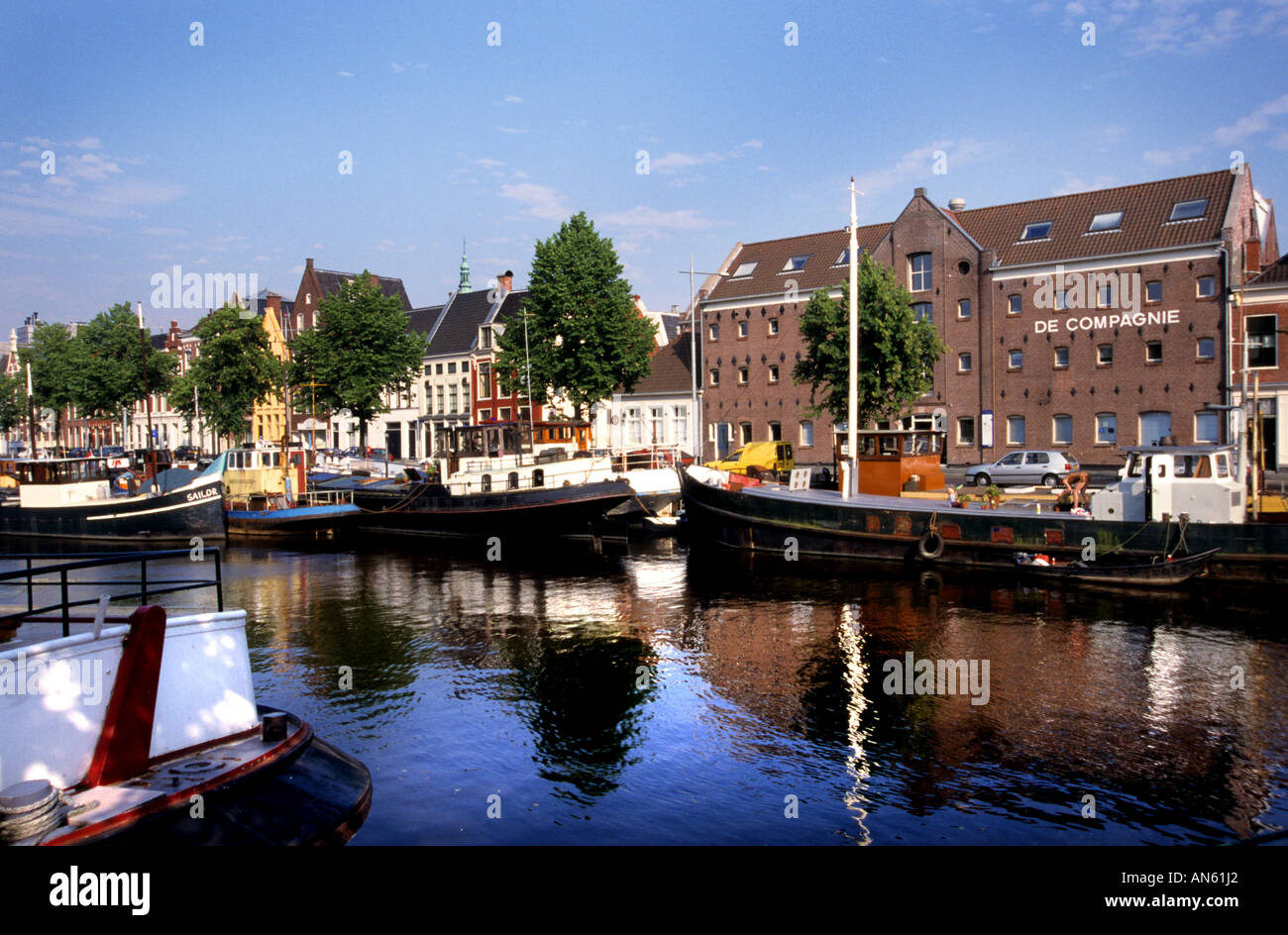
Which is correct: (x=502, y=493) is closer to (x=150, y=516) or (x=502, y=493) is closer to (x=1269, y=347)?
(x=150, y=516)

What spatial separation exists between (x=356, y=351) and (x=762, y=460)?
25975 mm

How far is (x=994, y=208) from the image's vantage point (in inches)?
1959

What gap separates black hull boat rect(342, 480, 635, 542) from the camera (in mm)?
30812

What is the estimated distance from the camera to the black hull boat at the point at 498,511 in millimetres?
30812

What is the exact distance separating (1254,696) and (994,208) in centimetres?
4163

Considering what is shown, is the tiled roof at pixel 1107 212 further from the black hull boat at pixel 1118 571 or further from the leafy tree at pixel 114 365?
the leafy tree at pixel 114 365

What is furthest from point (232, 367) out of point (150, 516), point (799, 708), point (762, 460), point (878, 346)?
point (799, 708)

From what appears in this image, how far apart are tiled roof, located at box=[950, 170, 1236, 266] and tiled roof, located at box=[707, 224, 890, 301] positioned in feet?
22.4

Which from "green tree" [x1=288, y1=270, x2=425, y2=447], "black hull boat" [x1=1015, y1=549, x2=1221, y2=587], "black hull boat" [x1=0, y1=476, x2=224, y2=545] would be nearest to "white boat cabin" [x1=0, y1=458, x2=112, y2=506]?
"black hull boat" [x1=0, y1=476, x2=224, y2=545]

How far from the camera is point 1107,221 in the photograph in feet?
147

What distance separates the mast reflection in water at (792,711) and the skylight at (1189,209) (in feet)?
95.3

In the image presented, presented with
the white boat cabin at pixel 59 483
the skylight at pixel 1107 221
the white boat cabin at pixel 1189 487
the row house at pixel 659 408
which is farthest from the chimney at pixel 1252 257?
the white boat cabin at pixel 59 483
